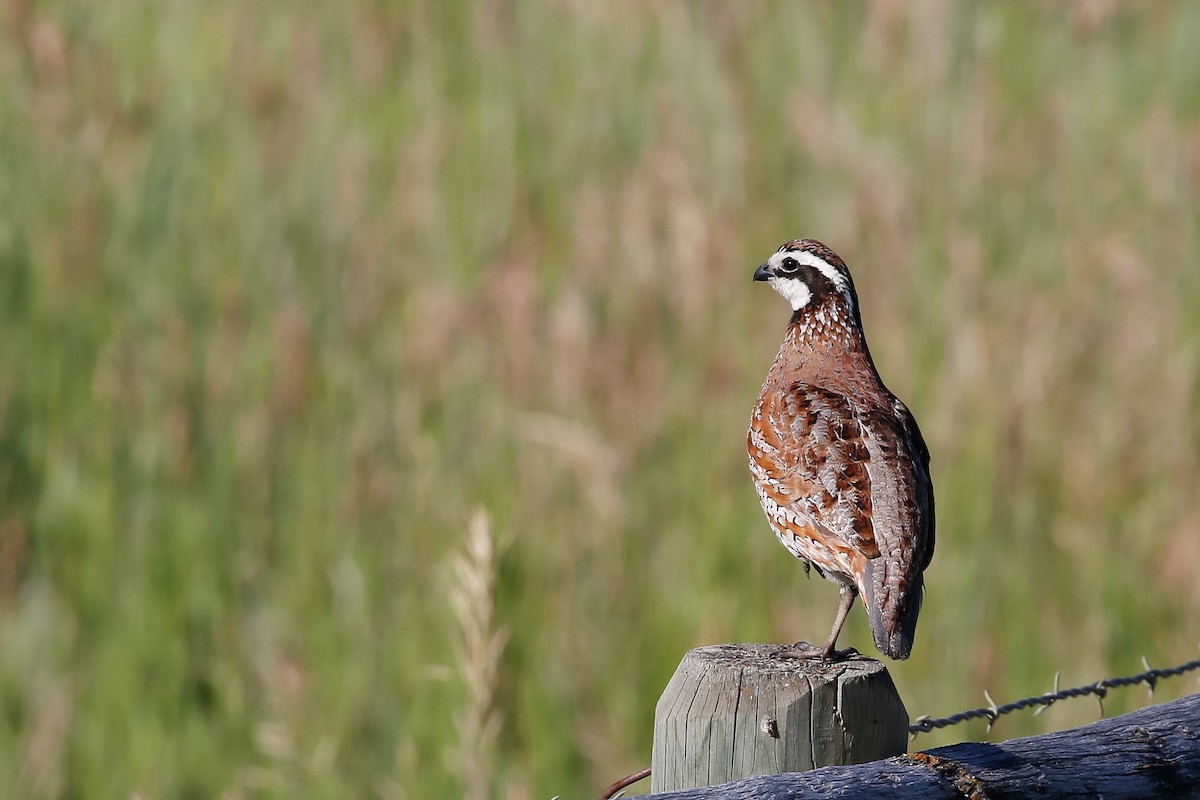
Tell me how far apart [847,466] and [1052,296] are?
304cm

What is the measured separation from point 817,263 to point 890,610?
107 centimetres

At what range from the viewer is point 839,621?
2824mm

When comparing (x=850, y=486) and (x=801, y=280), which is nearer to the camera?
(x=850, y=486)

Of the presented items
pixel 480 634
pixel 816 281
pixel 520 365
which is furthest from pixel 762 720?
pixel 520 365

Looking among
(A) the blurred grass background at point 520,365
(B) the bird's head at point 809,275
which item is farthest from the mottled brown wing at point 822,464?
(A) the blurred grass background at point 520,365

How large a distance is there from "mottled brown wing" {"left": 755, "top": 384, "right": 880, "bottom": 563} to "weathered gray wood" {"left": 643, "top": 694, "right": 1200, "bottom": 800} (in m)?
0.70

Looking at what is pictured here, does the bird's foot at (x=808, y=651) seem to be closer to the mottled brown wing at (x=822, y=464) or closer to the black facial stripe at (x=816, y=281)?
the mottled brown wing at (x=822, y=464)

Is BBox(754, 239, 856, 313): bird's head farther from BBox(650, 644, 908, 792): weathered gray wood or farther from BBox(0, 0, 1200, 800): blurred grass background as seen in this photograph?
BBox(650, 644, 908, 792): weathered gray wood

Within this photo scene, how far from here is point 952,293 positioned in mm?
5391

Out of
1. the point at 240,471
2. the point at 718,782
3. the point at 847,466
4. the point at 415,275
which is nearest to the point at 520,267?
the point at 415,275

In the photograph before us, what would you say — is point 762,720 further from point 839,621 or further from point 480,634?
point 480,634

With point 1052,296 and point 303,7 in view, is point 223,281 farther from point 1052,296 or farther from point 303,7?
point 1052,296

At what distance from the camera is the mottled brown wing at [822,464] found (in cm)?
281

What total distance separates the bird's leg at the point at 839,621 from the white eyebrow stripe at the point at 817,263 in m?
0.72
